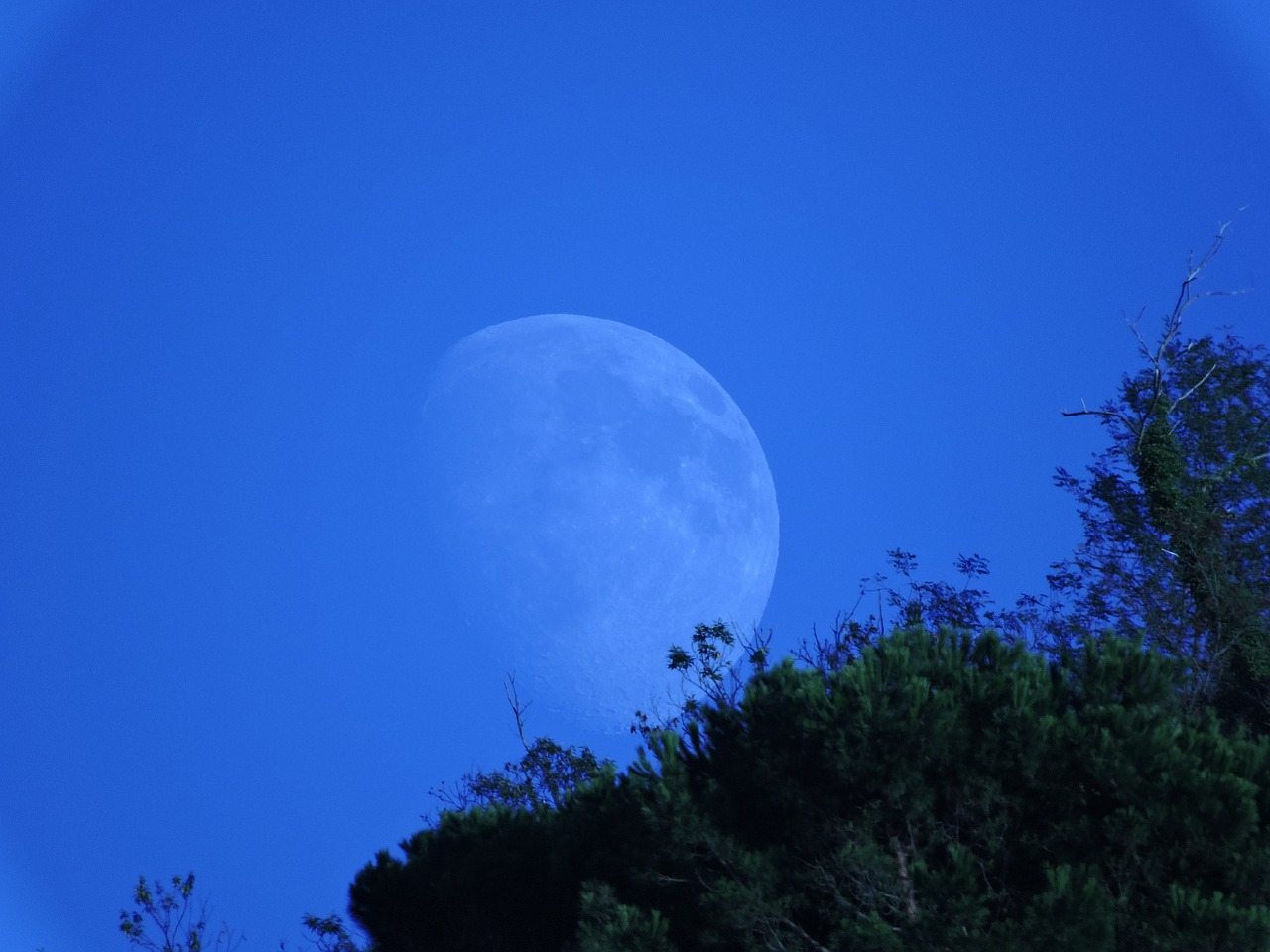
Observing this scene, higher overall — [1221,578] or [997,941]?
[1221,578]

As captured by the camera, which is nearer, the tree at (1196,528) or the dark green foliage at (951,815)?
the dark green foliage at (951,815)

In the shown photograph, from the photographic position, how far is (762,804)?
11375mm

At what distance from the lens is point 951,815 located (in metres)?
10.3

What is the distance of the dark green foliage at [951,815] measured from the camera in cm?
937

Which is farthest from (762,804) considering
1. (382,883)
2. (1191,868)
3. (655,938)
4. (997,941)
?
(382,883)

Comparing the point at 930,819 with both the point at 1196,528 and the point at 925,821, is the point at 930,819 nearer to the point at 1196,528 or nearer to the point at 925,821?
the point at 925,821

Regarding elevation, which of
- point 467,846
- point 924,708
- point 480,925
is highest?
point 467,846

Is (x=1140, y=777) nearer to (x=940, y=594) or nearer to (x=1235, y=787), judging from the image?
(x=1235, y=787)

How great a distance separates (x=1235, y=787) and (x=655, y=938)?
196 inches

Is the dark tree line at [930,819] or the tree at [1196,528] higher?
the tree at [1196,528]

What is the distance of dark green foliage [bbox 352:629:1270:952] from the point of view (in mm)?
9367

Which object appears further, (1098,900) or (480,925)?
(480,925)

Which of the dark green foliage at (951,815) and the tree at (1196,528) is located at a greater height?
the tree at (1196,528)

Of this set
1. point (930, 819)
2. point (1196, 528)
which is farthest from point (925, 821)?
point (1196, 528)
